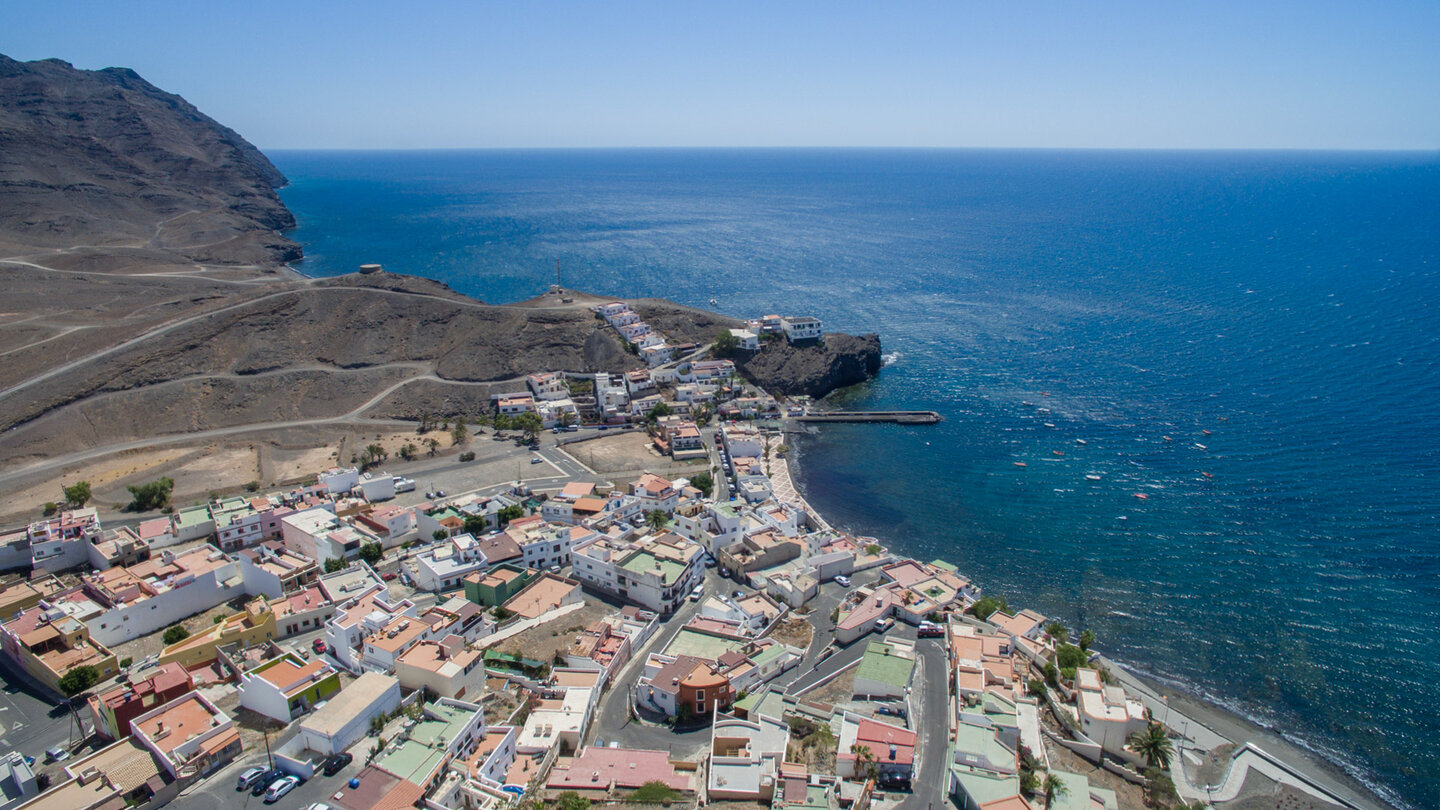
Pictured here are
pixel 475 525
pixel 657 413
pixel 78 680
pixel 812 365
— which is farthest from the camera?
pixel 812 365

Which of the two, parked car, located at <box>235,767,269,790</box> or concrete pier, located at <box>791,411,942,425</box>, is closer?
parked car, located at <box>235,767,269,790</box>

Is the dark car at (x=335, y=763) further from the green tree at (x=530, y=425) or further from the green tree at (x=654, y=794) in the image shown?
the green tree at (x=530, y=425)

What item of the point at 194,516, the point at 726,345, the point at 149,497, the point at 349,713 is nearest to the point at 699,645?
the point at 349,713

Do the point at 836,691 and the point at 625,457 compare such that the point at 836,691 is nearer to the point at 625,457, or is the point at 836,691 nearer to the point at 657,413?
the point at 625,457

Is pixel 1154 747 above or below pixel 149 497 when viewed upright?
below

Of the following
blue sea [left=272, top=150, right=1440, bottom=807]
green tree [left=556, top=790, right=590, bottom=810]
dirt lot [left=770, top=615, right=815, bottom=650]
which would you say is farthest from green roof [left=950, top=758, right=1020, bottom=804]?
blue sea [left=272, top=150, right=1440, bottom=807]

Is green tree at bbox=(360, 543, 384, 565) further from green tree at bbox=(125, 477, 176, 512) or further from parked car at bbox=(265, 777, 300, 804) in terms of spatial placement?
parked car at bbox=(265, 777, 300, 804)
